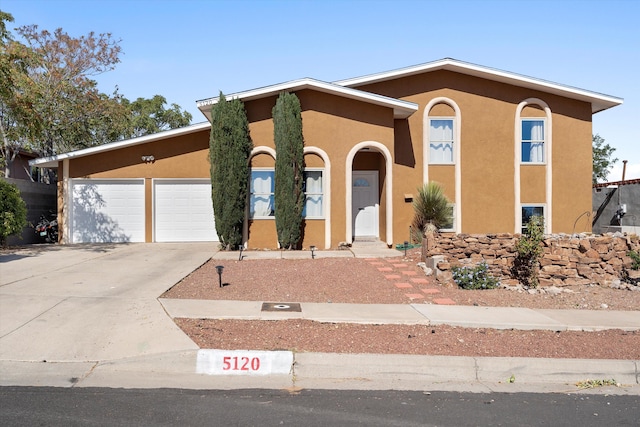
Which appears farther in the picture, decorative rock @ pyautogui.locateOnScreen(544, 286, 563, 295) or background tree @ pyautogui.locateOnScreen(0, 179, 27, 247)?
background tree @ pyautogui.locateOnScreen(0, 179, 27, 247)

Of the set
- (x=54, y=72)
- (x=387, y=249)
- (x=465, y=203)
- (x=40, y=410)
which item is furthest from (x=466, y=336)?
(x=54, y=72)

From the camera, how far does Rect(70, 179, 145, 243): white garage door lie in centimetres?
1745

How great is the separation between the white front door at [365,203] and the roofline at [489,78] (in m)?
3.15

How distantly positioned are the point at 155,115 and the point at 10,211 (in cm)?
2422

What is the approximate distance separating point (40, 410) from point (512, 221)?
16305mm

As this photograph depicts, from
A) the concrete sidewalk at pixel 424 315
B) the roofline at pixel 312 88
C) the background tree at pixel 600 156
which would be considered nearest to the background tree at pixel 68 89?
the roofline at pixel 312 88

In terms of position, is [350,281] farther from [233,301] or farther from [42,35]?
[42,35]

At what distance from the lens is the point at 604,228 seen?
21.8 meters

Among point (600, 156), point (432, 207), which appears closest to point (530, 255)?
point (432, 207)

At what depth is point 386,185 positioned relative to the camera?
16500 mm

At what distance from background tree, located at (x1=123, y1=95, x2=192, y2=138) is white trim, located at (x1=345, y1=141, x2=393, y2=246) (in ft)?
74.9

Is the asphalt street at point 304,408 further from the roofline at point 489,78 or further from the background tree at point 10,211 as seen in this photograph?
the roofline at point 489,78

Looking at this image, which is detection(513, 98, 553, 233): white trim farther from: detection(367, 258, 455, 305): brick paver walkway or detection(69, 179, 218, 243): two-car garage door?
detection(69, 179, 218, 243): two-car garage door

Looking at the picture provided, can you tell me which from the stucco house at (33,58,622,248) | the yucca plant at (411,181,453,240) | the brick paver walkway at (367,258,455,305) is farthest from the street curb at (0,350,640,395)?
the stucco house at (33,58,622,248)
